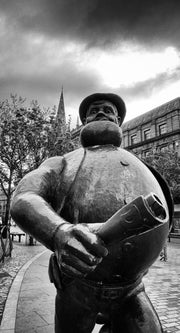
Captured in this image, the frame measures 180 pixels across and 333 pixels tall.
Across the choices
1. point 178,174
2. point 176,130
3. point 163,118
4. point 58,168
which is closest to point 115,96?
point 58,168

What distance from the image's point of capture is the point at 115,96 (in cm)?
202

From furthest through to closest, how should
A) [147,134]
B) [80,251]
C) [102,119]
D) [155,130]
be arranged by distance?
[147,134] → [155,130] → [102,119] → [80,251]

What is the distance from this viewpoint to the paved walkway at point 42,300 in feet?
12.9

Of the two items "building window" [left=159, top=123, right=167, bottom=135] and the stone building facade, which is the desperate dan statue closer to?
the stone building facade

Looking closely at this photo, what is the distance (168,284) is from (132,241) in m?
6.55

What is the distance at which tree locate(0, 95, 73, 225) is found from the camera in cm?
1562

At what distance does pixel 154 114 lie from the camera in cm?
3416

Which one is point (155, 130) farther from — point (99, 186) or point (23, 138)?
point (99, 186)

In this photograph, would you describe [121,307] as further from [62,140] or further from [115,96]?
[62,140]

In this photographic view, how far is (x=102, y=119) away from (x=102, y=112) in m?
0.07

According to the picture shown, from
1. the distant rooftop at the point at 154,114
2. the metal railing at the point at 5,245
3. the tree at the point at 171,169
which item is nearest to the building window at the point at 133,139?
the distant rooftop at the point at 154,114

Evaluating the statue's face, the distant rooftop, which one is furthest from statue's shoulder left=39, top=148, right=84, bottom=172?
the distant rooftop

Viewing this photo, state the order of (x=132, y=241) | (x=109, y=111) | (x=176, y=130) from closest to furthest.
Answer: (x=132, y=241)
(x=109, y=111)
(x=176, y=130)

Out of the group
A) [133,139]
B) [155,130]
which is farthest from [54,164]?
[133,139]
